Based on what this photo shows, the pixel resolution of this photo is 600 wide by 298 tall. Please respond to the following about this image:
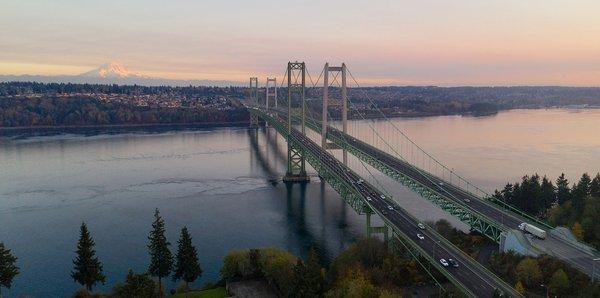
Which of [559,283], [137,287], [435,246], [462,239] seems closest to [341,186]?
[462,239]

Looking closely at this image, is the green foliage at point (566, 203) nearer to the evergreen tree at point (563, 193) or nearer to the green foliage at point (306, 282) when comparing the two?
the evergreen tree at point (563, 193)

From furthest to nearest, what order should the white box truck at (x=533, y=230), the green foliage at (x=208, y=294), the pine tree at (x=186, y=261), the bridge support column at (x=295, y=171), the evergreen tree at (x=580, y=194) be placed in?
the bridge support column at (x=295, y=171)
the evergreen tree at (x=580, y=194)
the white box truck at (x=533, y=230)
the pine tree at (x=186, y=261)
the green foliage at (x=208, y=294)

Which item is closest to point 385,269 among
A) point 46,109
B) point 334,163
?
point 334,163

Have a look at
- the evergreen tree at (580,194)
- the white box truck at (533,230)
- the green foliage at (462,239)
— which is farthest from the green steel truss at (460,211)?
the evergreen tree at (580,194)

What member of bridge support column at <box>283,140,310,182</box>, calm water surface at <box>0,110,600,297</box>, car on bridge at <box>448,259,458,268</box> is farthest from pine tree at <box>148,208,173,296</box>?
bridge support column at <box>283,140,310,182</box>

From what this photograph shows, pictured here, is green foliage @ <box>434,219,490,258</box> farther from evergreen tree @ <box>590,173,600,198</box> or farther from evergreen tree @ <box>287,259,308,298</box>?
evergreen tree @ <box>287,259,308,298</box>

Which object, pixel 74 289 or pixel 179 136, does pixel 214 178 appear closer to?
pixel 74 289

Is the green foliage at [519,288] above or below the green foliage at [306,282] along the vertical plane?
below
